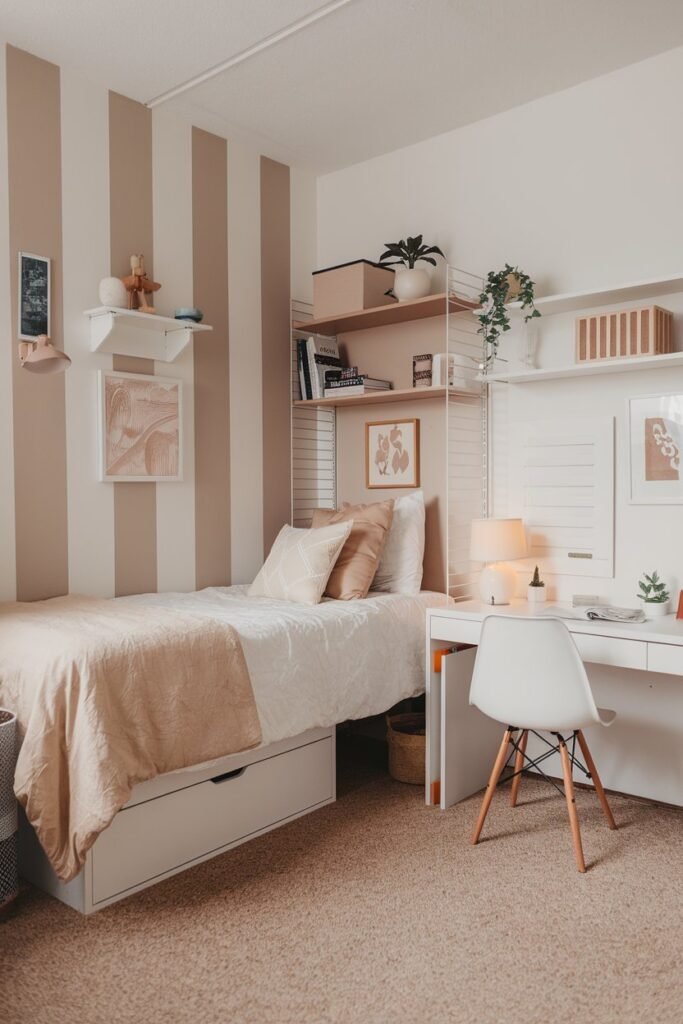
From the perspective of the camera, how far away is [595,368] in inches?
122

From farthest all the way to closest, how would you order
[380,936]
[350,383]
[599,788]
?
[350,383] → [599,788] → [380,936]

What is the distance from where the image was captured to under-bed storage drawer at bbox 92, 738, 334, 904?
2332 mm

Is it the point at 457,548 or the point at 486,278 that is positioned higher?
the point at 486,278

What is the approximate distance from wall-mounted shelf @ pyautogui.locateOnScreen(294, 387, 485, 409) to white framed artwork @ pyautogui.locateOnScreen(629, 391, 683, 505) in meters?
0.74

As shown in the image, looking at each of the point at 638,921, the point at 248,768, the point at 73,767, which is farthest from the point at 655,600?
the point at 73,767

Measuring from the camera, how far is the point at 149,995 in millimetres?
1915

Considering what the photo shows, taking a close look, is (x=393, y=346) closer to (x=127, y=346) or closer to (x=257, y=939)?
(x=127, y=346)

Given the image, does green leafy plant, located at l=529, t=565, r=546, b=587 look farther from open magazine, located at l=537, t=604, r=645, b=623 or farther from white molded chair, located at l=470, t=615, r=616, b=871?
white molded chair, located at l=470, t=615, r=616, b=871

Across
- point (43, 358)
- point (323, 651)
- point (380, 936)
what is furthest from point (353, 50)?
point (380, 936)

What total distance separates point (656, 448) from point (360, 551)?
4.14 ft

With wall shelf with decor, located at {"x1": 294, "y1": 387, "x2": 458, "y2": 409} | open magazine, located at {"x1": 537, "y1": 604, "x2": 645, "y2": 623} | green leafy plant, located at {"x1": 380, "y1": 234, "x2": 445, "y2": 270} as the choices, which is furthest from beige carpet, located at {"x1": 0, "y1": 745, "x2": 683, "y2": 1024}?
green leafy plant, located at {"x1": 380, "y1": 234, "x2": 445, "y2": 270}

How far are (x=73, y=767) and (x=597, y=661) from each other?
1.71 metres

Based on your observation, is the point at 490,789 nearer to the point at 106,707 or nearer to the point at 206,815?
the point at 206,815

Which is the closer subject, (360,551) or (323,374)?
(360,551)
